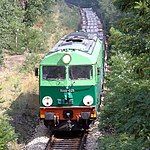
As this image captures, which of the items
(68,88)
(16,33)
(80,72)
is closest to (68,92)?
(68,88)

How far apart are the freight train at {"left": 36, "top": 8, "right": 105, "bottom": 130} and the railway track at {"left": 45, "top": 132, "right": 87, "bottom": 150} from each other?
0.45m

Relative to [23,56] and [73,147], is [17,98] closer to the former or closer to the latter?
[73,147]

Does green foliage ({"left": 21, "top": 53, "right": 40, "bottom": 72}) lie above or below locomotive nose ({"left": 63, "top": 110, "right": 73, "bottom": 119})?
above

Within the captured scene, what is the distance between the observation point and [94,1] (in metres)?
77.7

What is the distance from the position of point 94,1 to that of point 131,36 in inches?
2788

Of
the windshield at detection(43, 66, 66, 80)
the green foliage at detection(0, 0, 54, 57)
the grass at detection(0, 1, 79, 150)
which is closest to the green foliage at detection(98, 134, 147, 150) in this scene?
the grass at detection(0, 1, 79, 150)

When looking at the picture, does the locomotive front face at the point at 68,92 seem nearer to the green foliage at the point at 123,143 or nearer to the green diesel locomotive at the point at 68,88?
the green diesel locomotive at the point at 68,88

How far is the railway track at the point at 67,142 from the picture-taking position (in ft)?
46.3

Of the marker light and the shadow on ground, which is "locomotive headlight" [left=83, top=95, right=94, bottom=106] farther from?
the shadow on ground

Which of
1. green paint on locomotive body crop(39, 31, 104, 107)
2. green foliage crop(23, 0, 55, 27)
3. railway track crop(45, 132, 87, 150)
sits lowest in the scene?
railway track crop(45, 132, 87, 150)

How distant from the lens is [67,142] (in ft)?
48.2

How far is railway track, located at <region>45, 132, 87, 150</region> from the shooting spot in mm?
14101

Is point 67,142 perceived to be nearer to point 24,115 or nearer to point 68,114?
point 68,114

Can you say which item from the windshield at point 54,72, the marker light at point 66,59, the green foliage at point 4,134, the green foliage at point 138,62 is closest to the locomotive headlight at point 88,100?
the windshield at point 54,72
